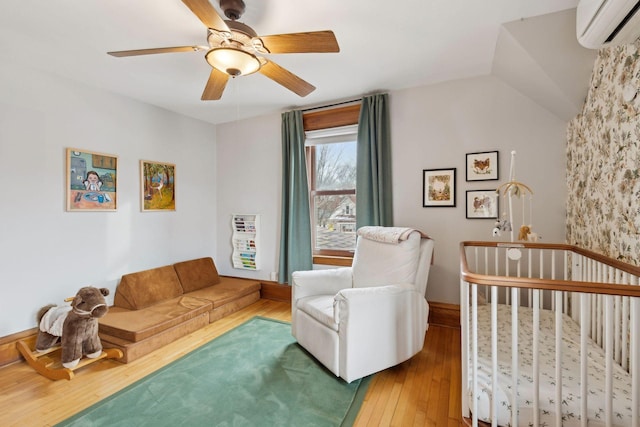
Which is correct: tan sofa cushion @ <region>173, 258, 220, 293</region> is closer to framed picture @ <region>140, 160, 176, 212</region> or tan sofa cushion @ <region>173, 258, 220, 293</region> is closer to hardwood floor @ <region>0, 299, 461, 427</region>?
framed picture @ <region>140, 160, 176, 212</region>

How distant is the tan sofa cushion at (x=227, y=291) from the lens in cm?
328

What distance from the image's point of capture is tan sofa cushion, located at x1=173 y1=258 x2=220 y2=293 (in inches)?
139

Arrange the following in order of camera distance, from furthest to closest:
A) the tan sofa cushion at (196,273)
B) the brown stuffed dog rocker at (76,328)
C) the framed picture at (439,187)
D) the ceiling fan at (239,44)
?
the tan sofa cushion at (196,273) < the framed picture at (439,187) < the brown stuffed dog rocker at (76,328) < the ceiling fan at (239,44)

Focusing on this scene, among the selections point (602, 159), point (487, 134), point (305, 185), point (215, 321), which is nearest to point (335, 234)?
point (305, 185)

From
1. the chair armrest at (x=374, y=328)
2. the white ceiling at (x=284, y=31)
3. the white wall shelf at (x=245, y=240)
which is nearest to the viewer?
the white ceiling at (x=284, y=31)

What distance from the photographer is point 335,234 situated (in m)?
3.64

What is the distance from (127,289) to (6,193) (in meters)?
1.25

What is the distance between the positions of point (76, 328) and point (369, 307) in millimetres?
2160

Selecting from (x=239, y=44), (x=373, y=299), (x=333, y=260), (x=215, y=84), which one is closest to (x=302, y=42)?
(x=239, y=44)

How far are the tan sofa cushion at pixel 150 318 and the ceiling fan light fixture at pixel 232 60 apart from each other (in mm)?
2148

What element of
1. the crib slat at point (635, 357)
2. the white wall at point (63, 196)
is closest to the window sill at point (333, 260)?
the white wall at point (63, 196)

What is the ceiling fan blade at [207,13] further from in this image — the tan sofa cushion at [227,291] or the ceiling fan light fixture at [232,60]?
the tan sofa cushion at [227,291]

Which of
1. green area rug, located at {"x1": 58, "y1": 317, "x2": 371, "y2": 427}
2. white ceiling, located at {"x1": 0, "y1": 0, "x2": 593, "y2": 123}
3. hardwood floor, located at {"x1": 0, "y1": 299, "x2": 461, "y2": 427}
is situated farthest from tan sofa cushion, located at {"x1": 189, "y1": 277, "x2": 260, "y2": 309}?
white ceiling, located at {"x1": 0, "y1": 0, "x2": 593, "y2": 123}

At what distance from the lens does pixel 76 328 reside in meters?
2.18
